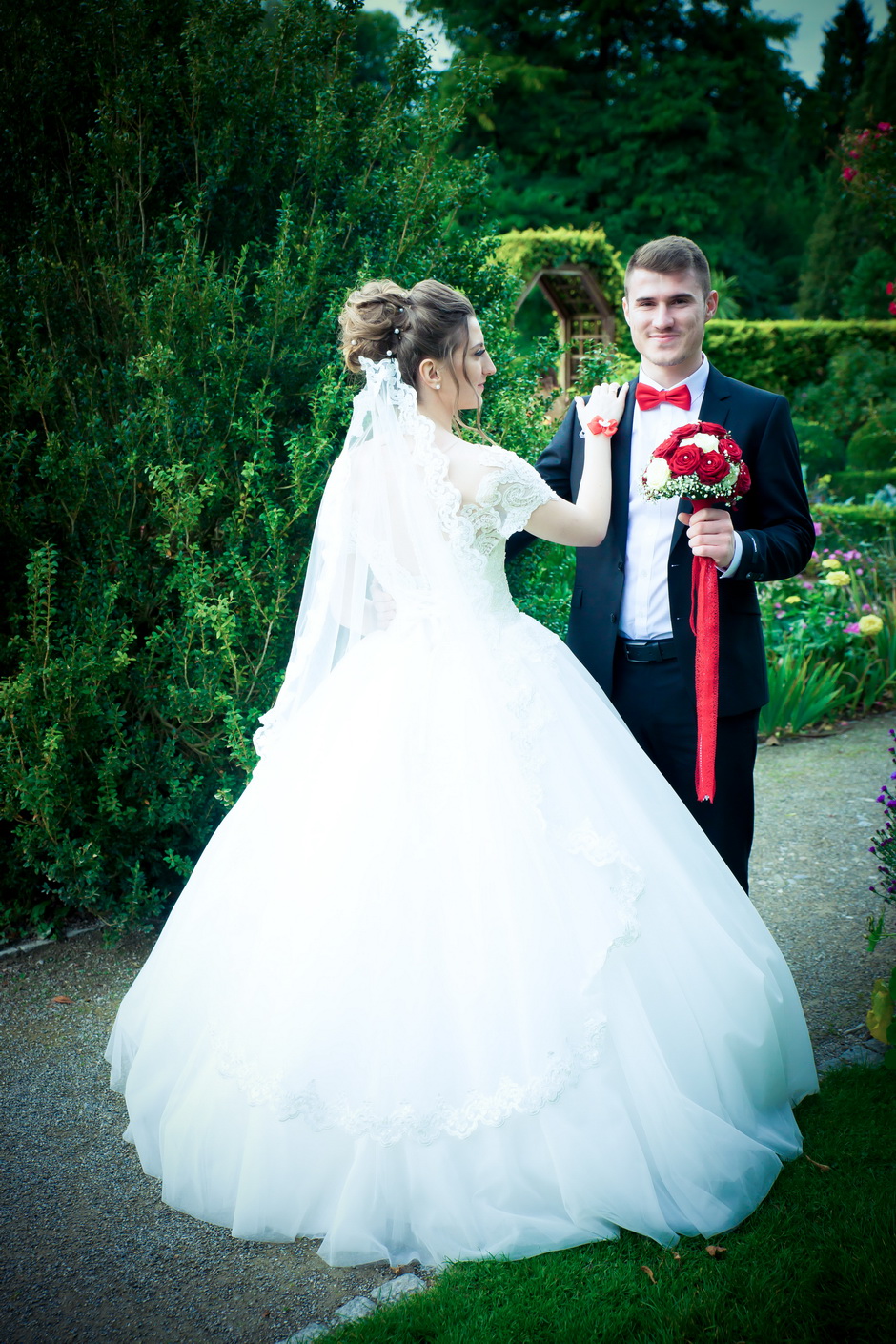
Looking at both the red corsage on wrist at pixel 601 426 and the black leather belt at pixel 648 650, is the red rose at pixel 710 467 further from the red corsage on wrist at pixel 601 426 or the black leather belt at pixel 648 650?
the black leather belt at pixel 648 650

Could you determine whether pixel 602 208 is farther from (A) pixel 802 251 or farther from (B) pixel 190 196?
(B) pixel 190 196

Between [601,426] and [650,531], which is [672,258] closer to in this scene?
[601,426]

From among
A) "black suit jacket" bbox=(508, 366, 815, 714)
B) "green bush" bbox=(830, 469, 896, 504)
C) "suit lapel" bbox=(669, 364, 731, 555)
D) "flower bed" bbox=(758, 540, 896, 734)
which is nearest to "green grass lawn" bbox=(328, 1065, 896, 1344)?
"black suit jacket" bbox=(508, 366, 815, 714)

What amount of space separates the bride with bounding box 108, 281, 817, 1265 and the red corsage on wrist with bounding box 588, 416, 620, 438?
141mm

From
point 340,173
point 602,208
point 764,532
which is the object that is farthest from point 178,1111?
point 602,208

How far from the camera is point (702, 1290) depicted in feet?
7.38

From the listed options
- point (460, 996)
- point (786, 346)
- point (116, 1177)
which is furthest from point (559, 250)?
point (116, 1177)

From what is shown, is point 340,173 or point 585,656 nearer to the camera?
point 585,656

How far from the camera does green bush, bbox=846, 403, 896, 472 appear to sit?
43.3ft

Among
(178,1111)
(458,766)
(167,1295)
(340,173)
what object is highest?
(340,173)

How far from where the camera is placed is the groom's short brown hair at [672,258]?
2.89m

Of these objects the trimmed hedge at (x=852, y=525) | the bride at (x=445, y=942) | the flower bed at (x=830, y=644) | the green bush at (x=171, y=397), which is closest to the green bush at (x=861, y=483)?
the trimmed hedge at (x=852, y=525)

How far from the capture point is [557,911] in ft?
8.04

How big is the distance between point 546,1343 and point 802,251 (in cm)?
3133
